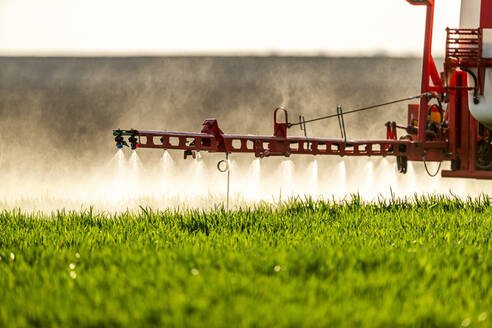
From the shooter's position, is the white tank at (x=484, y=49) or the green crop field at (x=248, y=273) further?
the white tank at (x=484, y=49)

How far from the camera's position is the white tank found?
17.8 feet

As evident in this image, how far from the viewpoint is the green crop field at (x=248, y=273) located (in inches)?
101

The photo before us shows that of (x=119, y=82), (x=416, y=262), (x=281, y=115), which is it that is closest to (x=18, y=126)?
(x=119, y=82)

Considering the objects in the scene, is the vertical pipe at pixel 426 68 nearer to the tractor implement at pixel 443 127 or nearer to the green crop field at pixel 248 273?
the tractor implement at pixel 443 127

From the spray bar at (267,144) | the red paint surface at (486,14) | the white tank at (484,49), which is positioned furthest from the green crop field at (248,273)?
the red paint surface at (486,14)

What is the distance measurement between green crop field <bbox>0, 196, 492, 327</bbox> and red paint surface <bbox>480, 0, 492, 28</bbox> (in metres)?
1.71

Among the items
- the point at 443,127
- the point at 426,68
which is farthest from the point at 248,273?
the point at 443,127

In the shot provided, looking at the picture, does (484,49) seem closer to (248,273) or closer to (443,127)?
(443,127)

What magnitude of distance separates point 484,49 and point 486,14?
351mm

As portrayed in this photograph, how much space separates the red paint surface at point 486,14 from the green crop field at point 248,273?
171 centimetres

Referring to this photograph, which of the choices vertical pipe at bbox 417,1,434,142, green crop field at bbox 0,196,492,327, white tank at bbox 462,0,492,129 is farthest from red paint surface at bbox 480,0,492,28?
green crop field at bbox 0,196,492,327

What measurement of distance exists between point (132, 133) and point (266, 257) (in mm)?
1875

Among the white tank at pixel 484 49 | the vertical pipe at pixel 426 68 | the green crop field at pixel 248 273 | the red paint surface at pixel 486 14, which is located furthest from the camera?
the vertical pipe at pixel 426 68

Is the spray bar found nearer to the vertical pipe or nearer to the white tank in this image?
the vertical pipe
